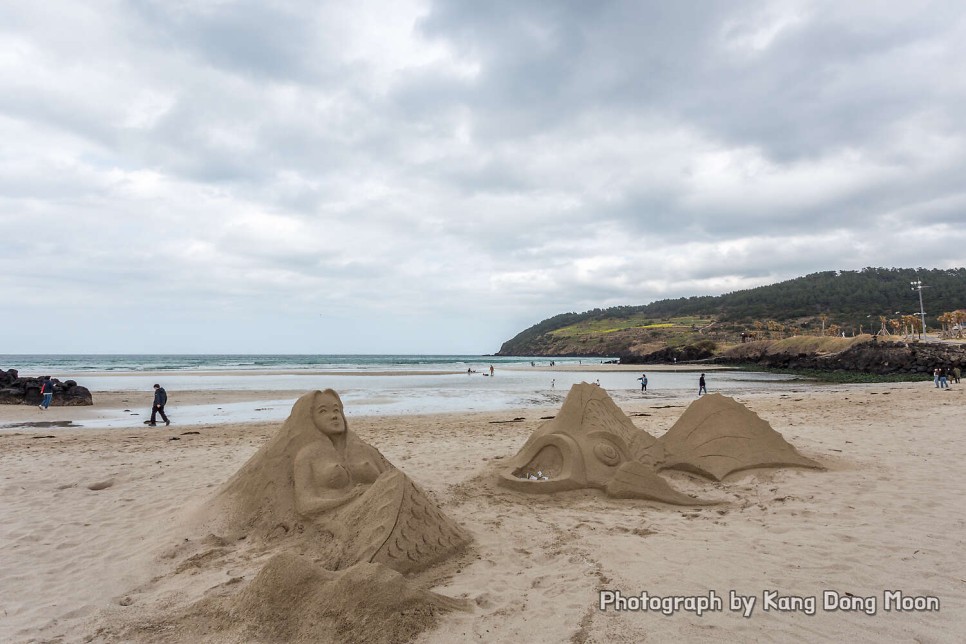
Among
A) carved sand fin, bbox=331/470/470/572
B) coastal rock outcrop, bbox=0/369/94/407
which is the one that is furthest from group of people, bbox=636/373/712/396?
coastal rock outcrop, bbox=0/369/94/407

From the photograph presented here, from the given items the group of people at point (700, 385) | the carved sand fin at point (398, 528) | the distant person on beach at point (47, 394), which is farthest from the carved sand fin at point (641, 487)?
the distant person on beach at point (47, 394)

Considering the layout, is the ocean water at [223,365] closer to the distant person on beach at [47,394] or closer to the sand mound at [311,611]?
the distant person on beach at [47,394]

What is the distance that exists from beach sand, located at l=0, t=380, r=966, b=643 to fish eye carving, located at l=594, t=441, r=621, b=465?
53 cm

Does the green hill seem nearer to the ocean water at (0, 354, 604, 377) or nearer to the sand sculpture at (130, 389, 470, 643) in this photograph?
the ocean water at (0, 354, 604, 377)

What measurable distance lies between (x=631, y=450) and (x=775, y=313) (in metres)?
99.9

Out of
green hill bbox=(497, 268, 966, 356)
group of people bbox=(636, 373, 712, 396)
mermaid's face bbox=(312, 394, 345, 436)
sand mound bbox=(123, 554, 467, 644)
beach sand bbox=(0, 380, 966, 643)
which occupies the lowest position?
group of people bbox=(636, 373, 712, 396)

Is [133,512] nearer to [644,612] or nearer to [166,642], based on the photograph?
[166,642]

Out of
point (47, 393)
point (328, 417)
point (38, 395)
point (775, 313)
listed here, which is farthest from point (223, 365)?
point (775, 313)

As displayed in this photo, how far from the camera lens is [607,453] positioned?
6.83 m

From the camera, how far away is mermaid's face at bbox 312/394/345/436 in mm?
5594

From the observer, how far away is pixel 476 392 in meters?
27.2

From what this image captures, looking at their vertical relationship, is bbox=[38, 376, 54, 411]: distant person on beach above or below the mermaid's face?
below

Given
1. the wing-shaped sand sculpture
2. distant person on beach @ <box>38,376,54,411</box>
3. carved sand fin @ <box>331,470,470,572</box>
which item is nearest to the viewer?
carved sand fin @ <box>331,470,470,572</box>

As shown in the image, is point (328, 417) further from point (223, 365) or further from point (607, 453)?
point (223, 365)
